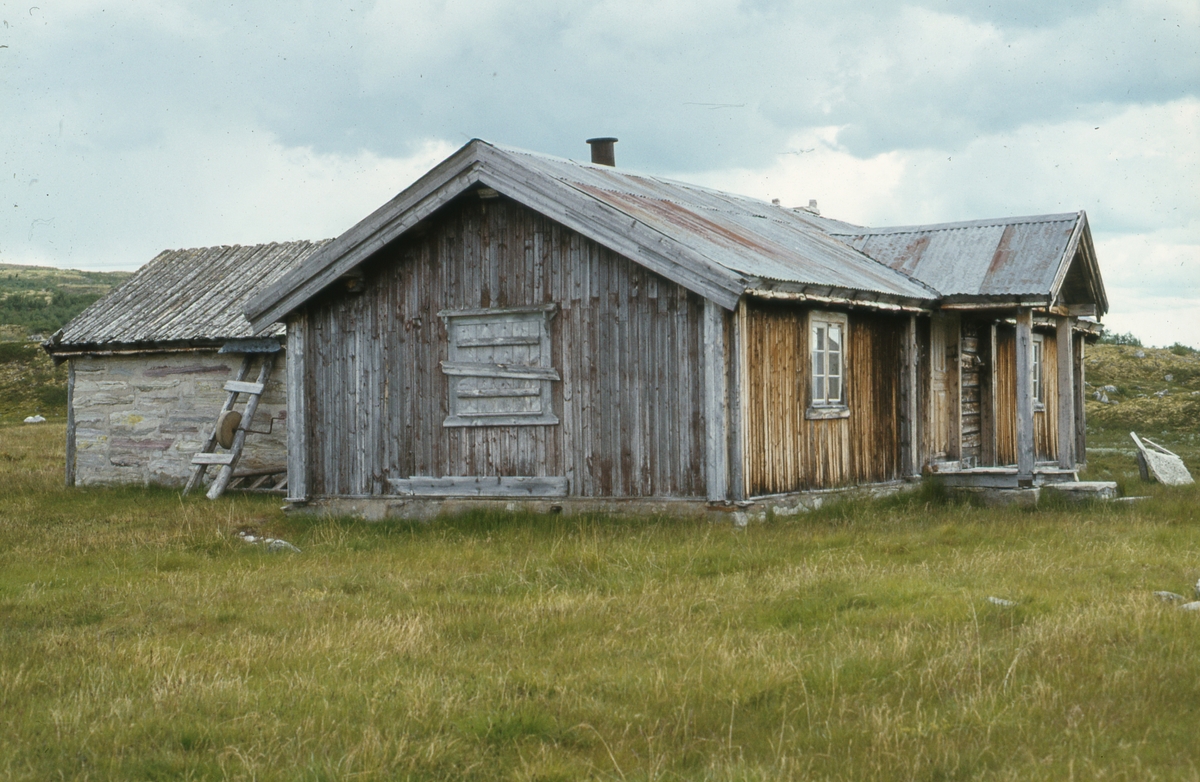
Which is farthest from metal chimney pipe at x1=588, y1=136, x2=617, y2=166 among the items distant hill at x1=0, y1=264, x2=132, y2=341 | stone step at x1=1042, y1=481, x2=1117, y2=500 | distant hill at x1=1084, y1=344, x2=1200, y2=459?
distant hill at x1=0, y1=264, x2=132, y2=341

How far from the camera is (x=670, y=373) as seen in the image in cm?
1309

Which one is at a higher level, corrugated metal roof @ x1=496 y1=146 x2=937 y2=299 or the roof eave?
corrugated metal roof @ x1=496 y1=146 x2=937 y2=299

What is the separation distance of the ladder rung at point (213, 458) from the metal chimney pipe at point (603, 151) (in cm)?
706

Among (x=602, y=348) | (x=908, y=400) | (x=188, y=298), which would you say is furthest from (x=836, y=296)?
(x=188, y=298)

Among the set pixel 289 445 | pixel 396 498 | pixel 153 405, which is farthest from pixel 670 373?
pixel 153 405

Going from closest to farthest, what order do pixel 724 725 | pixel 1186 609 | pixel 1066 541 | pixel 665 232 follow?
pixel 724 725 → pixel 1186 609 → pixel 1066 541 → pixel 665 232

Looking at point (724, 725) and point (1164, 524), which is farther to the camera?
point (1164, 524)

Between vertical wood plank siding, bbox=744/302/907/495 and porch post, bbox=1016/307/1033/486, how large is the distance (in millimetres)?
1478

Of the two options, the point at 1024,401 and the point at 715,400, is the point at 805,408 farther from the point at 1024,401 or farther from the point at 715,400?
the point at 1024,401

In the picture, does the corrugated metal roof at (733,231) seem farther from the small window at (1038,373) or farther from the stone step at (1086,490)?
the small window at (1038,373)

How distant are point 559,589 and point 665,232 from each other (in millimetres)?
4811

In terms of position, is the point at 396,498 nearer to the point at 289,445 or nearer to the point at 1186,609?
the point at 289,445

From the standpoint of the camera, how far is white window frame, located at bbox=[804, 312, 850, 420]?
14398 millimetres

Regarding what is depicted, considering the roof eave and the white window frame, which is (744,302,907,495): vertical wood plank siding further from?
the roof eave
